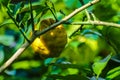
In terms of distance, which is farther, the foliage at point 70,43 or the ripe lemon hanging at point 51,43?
the ripe lemon hanging at point 51,43

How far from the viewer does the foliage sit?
35.2 inches

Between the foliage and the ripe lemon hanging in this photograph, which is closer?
the foliage

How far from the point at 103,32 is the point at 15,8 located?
0.35m

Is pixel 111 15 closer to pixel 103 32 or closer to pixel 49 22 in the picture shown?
pixel 103 32

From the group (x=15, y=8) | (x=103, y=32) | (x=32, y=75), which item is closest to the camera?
(x=15, y=8)

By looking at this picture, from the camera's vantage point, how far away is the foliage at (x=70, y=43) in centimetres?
89

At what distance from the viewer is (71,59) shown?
1.57 meters

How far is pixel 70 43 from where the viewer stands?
1.49 meters

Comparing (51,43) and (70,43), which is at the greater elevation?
(51,43)

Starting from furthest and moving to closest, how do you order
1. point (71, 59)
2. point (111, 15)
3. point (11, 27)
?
point (11, 27) → point (71, 59) → point (111, 15)

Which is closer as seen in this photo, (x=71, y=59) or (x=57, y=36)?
(x=57, y=36)

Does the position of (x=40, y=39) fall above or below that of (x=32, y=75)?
above

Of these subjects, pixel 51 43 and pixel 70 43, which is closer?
pixel 51 43

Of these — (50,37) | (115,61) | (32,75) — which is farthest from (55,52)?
(32,75)
